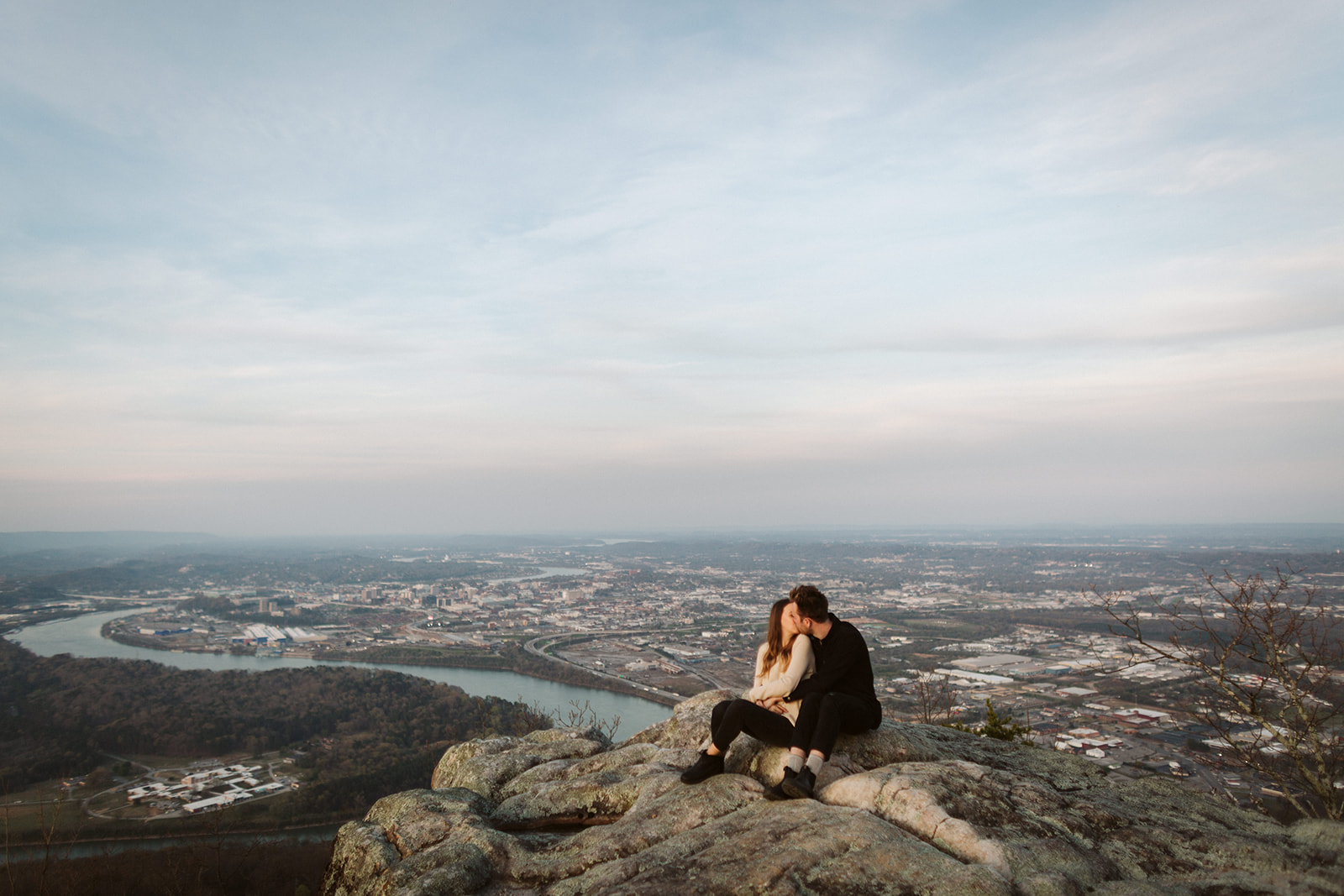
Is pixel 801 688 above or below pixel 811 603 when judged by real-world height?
below

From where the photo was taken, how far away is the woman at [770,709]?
6793 millimetres

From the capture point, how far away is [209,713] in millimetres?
44656

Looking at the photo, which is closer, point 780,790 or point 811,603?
point 780,790

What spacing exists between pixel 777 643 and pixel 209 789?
38.3 meters

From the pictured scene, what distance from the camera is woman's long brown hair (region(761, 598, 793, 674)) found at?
6.95 m

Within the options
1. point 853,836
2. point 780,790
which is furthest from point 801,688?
point 853,836

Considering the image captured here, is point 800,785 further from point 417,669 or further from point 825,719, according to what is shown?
point 417,669

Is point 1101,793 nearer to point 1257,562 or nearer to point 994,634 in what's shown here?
point 994,634

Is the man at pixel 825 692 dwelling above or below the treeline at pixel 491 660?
above

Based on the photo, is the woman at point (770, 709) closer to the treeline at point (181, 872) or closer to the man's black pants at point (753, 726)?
the man's black pants at point (753, 726)

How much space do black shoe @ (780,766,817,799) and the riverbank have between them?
43278 mm

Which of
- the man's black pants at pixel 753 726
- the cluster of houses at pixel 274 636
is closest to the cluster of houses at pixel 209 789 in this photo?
the man's black pants at pixel 753 726

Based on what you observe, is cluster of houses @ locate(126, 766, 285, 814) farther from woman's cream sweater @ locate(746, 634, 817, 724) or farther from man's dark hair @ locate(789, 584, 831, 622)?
man's dark hair @ locate(789, 584, 831, 622)

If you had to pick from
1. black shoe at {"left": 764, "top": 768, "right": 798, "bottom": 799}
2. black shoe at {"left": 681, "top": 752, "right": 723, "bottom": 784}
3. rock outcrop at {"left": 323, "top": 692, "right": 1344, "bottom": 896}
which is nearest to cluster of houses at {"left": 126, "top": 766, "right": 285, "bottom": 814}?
rock outcrop at {"left": 323, "top": 692, "right": 1344, "bottom": 896}
